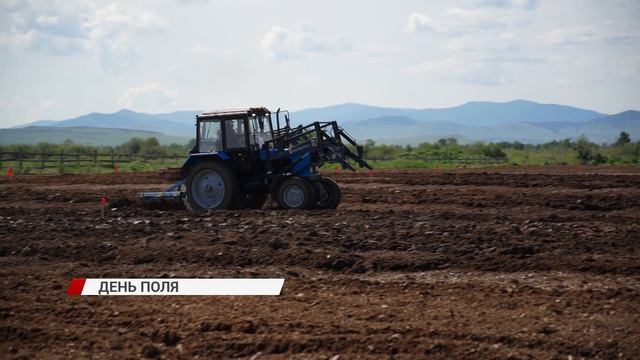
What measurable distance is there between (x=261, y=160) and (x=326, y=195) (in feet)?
5.07

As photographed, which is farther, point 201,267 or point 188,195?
point 188,195

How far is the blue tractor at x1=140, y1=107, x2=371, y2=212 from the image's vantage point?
59.0ft

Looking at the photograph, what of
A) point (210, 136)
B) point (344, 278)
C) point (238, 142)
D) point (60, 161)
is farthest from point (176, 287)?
point (60, 161)

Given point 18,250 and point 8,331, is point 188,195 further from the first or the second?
point 8,331

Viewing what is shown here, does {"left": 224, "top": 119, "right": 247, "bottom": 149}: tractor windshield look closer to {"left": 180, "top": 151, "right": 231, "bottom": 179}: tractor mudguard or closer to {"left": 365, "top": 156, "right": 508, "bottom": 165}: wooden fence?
{"left": 180, "top": 151, "right": 231, "bottom": 179}: tractor mudguard

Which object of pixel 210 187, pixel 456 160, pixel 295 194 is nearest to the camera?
pixel 295 194

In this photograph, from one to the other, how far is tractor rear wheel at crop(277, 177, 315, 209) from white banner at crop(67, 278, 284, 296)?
22.3 ft

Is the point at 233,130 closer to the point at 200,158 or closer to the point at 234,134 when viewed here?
the point at 234,134

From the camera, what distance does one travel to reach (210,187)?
1861 centimetres

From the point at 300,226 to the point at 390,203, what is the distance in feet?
18.5

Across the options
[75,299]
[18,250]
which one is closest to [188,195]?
[18,250]

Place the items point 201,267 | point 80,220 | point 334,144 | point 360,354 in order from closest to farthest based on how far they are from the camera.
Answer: point 360,354, point 201,267, point 80,220, point 334,144

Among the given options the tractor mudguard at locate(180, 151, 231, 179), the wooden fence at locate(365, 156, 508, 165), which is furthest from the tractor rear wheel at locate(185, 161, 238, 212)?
the wooden fence at locate(365, 156, 508, 165)

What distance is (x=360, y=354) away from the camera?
788 cm
